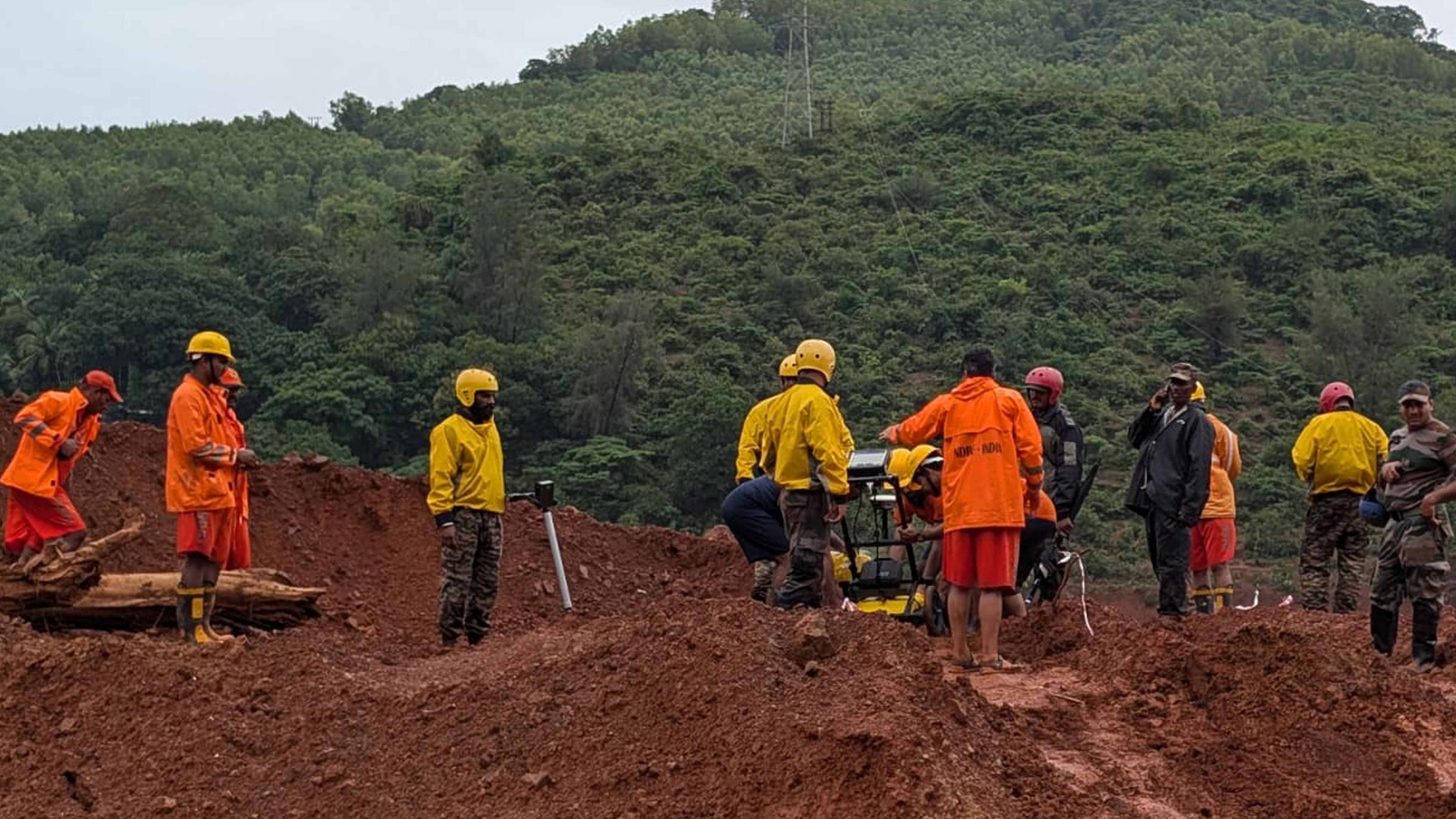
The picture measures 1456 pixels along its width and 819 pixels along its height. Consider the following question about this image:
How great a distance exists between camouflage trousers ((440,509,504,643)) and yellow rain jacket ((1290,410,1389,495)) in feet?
18.1

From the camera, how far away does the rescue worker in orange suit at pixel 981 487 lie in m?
9.05

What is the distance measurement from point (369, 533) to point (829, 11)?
103 meters

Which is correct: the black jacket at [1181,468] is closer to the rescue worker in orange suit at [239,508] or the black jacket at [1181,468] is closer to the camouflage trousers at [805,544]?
the camouflage trousers at [805,544]

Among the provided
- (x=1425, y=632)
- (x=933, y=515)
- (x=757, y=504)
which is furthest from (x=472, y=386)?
(x=1425, y=632)

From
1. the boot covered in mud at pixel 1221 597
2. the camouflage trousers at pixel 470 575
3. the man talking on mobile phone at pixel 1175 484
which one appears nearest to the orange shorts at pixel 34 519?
the camouflage trousers at pixel 470 575

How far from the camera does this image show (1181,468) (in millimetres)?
11172

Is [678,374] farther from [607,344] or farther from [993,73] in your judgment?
[993,73]

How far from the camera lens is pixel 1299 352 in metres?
45.1

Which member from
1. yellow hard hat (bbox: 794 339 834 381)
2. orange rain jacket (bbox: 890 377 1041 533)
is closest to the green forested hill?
yellow hard hat (bbox: 794 339 834 381)

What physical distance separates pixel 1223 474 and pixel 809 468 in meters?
3.67

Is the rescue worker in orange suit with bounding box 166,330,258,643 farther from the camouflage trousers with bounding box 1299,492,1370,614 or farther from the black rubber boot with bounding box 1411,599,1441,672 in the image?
the camouflage trousers with bounding box 1299,492,1370,614

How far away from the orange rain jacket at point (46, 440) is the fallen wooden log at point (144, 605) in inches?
45.4

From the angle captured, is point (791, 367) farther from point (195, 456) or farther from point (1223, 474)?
point (1223, 474)

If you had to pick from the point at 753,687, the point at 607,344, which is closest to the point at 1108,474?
the point at 607,344
